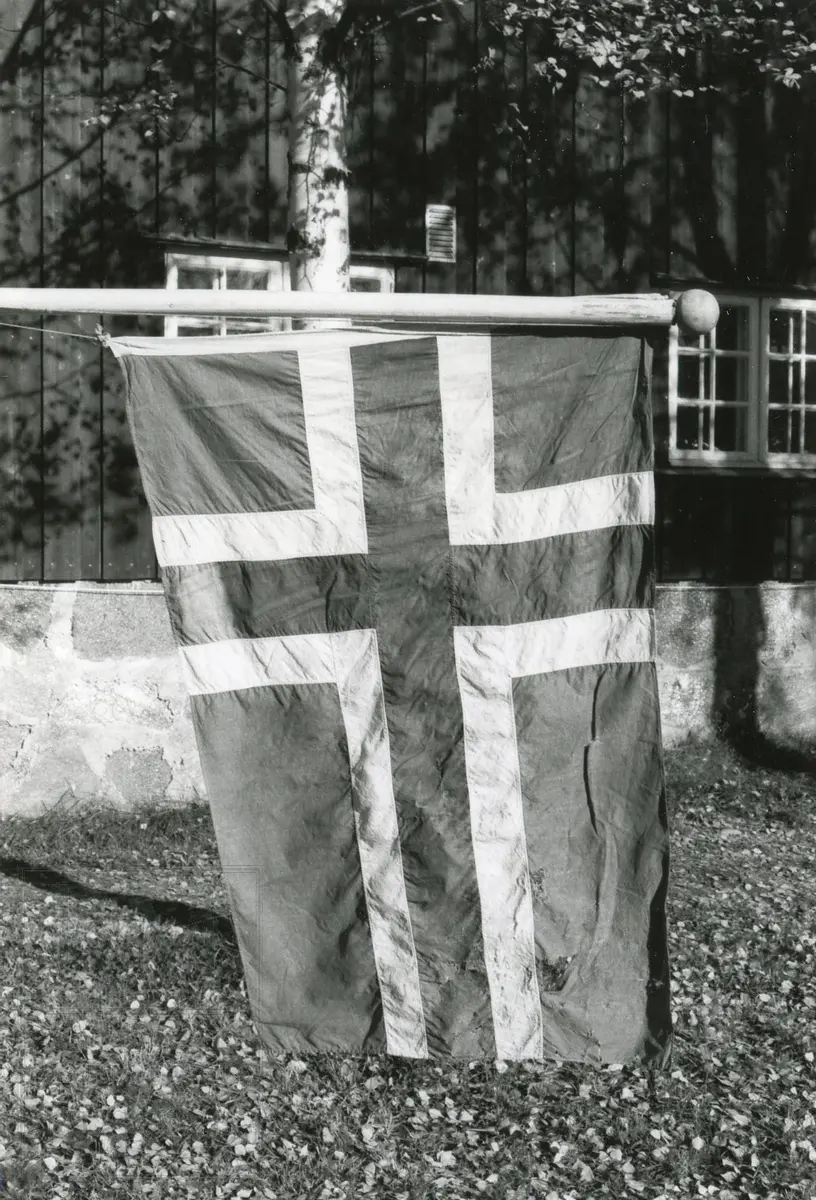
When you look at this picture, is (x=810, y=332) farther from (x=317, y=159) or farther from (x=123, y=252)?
(x=317, y=159)

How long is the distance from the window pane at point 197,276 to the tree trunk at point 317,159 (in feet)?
9.28

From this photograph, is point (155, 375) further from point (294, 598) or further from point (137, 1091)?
point (137, 1091)

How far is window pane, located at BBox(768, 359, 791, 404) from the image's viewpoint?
37.6 feet

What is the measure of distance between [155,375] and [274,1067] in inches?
101

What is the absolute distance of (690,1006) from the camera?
5590 millimetres

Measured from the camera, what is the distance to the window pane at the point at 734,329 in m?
11.4

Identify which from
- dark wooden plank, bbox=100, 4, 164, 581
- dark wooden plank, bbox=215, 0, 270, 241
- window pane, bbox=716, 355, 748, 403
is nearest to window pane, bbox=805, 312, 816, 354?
window pane, bbox=716, 355, 748, 403

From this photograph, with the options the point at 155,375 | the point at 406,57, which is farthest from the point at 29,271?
the point at 155,375

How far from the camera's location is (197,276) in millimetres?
9422

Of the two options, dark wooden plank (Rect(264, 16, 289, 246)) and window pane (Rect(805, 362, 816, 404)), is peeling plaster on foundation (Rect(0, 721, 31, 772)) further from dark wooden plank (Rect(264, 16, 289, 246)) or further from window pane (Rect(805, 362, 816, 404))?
window pane (Rect(805, 362, 816, 404))

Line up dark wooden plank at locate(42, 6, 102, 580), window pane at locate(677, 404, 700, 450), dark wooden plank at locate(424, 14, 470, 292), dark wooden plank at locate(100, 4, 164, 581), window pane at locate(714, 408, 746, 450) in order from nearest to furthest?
dark wooden plank at locate(42, 6, 102, 580), dark wooden plank at locate(100, 4, 164, 581), dark wooden plank at locate(424, 14, 470, 292), window pane at locate(677, 404, 700, 450), window pane at locate(714, 408, 746, 450)

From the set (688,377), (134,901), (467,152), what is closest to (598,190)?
(467,152)

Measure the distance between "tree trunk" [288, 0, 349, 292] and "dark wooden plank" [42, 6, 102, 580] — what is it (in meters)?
2.73

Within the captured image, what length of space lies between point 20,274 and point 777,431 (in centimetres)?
640
